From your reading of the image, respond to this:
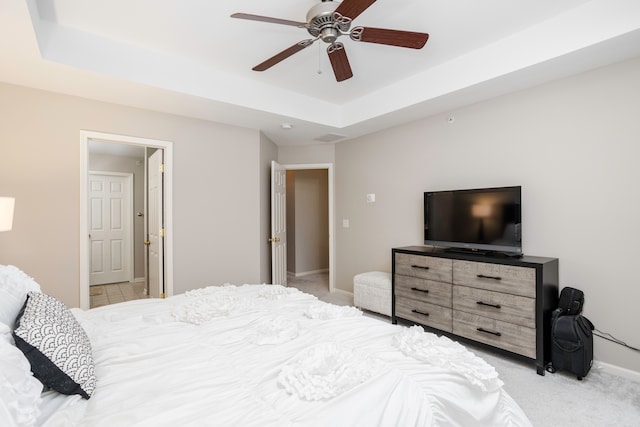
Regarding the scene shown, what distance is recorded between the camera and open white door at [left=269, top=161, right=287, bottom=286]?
14.4ft

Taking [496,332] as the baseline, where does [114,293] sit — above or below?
below

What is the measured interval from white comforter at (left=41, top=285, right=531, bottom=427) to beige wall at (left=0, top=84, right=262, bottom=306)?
1547mm

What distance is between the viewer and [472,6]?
2.22 m

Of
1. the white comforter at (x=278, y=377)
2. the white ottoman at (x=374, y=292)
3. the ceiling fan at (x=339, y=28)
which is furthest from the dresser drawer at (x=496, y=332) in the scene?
the ceiling fan at (x=339, y=28)

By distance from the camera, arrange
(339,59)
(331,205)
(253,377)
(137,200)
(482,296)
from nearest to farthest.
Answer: (253,377) < (339,59) < (482,296) < (331,205) < (137,200)

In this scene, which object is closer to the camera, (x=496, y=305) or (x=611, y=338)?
(x=611, y=338)

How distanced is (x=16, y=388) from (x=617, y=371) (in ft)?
11.8

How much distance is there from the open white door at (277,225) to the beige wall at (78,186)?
0.90ft

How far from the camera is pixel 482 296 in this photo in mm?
2777

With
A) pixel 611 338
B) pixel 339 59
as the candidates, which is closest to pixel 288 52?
pixel 339 59

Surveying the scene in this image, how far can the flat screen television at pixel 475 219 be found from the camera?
2809 mm

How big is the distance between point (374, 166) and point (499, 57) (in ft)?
6.62

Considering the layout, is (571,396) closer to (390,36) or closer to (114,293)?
(390,36)

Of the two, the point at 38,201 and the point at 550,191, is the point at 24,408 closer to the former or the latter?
the point at 38,201
